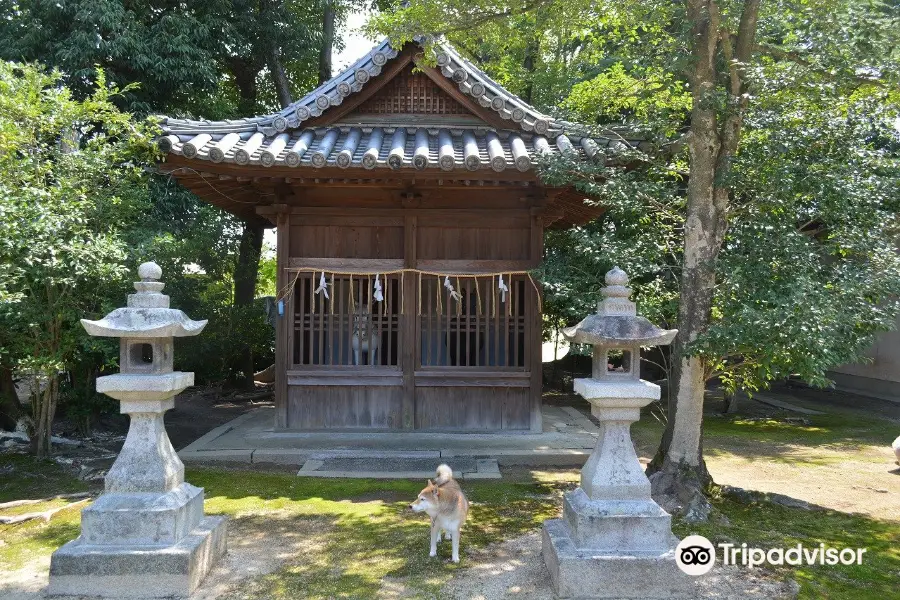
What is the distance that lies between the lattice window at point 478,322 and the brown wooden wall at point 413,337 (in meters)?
0.05

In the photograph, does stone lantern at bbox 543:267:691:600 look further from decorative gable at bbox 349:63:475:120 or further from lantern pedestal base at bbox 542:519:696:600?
decorative gable at bbox 349:63:475:120

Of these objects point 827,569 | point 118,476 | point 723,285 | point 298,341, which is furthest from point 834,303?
point 298,341

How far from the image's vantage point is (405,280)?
8.62 m

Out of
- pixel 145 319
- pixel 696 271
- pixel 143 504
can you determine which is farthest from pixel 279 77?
pixel 143 504

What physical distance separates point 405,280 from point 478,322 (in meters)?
1.20

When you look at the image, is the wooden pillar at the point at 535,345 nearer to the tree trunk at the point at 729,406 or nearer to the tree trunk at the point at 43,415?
the tree trunk at the point at 729,406

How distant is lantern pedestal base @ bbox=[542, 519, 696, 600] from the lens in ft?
13.8

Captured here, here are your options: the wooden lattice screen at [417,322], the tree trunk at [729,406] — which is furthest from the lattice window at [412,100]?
the tree trunk at [729,406]

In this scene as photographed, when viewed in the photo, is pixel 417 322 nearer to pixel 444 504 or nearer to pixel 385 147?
pixel 385 147

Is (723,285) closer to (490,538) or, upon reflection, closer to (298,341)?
(490,538)

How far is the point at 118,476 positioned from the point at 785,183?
5808 mm

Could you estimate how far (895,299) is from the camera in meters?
5.50

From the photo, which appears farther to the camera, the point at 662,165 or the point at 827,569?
the point at 662,165

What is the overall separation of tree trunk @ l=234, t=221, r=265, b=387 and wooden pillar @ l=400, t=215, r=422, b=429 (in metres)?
5.63
